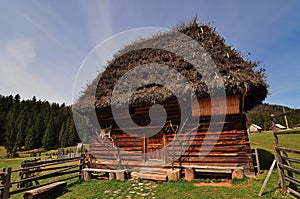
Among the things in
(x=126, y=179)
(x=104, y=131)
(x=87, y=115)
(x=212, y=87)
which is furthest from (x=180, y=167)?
(x=87, y=115)

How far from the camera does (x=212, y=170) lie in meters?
8.11

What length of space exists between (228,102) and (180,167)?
3735 mm

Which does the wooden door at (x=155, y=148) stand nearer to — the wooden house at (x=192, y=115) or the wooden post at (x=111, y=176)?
the wooden house at (x=192, y=115)

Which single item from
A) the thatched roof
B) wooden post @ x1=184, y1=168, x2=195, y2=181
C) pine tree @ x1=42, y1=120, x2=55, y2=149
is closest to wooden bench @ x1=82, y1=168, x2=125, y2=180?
wooden post @ x1=184, y1=168, x2=195, y2=181

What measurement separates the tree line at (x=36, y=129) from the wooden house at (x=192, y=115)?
→ 55384 mm

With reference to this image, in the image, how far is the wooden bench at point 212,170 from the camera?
7.70 m

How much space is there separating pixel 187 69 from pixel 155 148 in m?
4.47

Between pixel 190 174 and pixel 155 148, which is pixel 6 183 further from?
pixel 190 174

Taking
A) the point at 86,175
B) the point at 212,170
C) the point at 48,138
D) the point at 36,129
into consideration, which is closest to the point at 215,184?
the point at 212,170

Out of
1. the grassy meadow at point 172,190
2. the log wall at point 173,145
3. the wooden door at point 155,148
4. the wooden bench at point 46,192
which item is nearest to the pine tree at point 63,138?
the log wall at point 173,145

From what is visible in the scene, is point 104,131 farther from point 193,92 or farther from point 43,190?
point 193,92

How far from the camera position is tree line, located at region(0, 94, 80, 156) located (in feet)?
194

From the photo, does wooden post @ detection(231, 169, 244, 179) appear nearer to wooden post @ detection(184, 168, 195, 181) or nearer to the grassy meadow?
the grassy meadow

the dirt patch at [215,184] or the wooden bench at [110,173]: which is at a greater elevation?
the wooden bench at [110,173]
